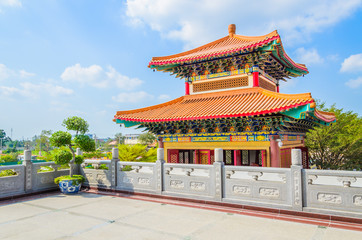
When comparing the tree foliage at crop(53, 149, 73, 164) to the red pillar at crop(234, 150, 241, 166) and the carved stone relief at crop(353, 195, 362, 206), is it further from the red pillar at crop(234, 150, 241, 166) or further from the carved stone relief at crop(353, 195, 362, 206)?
the carved stone relief at crop(353, 195, 362, 206)

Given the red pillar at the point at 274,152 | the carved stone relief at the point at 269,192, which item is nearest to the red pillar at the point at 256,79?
the red pillar at the point at 274,152

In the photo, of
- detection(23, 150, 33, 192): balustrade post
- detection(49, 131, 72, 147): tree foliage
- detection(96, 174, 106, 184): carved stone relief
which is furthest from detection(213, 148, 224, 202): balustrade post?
detection(23, 150, 33, 192): balustrade post

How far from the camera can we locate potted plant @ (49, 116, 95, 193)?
9281 millimetres

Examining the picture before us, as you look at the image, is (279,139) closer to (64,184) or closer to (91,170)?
(91,170)

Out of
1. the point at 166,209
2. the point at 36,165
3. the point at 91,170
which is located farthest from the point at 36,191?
the point at 166,209

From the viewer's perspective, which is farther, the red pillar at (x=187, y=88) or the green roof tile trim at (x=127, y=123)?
the red pillar at (x=187, y=88)

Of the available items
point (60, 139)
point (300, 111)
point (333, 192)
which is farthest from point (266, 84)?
point (60, 139)

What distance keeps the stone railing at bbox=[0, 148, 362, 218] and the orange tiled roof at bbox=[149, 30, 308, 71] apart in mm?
4184

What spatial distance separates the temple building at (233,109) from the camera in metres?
8.53

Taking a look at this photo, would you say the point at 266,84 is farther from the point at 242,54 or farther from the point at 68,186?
the point at 68,186

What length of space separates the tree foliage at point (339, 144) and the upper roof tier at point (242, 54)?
5.81 metres

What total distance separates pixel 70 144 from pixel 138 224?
525cm

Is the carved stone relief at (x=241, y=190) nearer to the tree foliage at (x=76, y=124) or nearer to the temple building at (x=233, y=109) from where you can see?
the temple building at (x=233, y=109)

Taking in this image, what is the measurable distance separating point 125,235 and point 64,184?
196 inches
